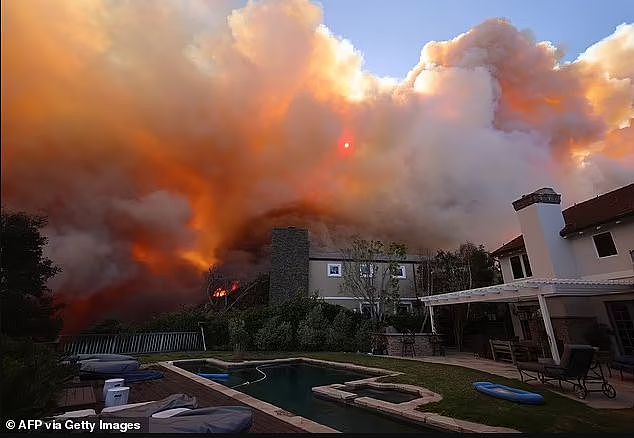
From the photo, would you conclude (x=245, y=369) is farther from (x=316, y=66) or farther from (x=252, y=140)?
(x=316, y=66)

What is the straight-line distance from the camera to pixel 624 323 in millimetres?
12898

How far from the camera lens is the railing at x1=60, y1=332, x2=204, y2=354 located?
16.3m

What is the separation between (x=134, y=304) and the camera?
2131 cm

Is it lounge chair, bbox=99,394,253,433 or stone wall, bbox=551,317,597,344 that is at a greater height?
stone wall, bbox=551,317,597,344

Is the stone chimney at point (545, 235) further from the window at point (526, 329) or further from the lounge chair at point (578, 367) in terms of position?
the lounge chair at point (578, 367)

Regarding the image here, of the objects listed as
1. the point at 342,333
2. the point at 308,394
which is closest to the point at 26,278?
the point at 308,394

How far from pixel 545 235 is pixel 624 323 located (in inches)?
182

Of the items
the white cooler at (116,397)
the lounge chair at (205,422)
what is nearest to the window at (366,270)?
the white cooler at (116,397)

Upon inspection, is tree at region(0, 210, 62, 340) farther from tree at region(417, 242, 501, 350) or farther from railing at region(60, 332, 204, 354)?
tree at region(417, 242, 501, 350)

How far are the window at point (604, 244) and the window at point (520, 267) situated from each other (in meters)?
3.47

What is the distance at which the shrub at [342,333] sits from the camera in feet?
64.1

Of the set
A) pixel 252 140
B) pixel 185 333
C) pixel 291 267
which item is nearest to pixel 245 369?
pixel 185 333

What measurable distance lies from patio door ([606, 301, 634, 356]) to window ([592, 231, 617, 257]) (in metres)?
2.16

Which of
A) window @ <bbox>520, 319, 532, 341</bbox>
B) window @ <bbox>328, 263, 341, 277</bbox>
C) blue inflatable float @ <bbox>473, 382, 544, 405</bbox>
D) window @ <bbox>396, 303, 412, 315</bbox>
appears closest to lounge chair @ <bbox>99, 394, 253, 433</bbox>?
blue inflatable float @ <bbox>473, 382, 544, 405</bbox>
